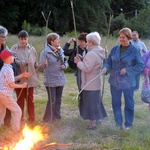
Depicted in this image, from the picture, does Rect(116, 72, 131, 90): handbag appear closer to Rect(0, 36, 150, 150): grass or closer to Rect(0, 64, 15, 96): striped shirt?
Rect(0, 36, 150, 150): grass

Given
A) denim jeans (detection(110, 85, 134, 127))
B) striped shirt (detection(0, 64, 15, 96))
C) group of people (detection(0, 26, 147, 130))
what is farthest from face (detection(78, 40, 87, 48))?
striped shirt (detection(0, 64, 15, 96))

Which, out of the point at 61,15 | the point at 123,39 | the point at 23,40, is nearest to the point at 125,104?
the point at 123,39

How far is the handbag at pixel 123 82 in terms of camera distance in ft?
16.3

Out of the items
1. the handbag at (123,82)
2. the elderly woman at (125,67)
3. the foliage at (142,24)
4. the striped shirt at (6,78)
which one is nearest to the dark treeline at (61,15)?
the foliage at (142,24)

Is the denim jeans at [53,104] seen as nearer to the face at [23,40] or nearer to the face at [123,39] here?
the face at [23,40]

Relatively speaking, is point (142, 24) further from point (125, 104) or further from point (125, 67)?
point (125, 67)

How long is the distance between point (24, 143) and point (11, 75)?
4.27 feet

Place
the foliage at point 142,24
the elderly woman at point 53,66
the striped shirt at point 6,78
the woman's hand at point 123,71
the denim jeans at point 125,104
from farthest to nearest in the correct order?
the foliage at point 142,24 < the elderly woman at point 53,66 < the denim jeans at point 125,104 < the woman's hand at point 123,71 < the striped shirt at point 6,78

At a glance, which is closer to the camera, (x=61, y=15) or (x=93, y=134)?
(x=93, y=134)

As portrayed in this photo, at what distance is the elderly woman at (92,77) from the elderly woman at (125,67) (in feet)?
0.57

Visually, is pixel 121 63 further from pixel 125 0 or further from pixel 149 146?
pixel 125 0

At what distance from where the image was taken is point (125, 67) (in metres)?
4.93

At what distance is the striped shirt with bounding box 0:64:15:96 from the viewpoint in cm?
465

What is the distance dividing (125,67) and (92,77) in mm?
514
